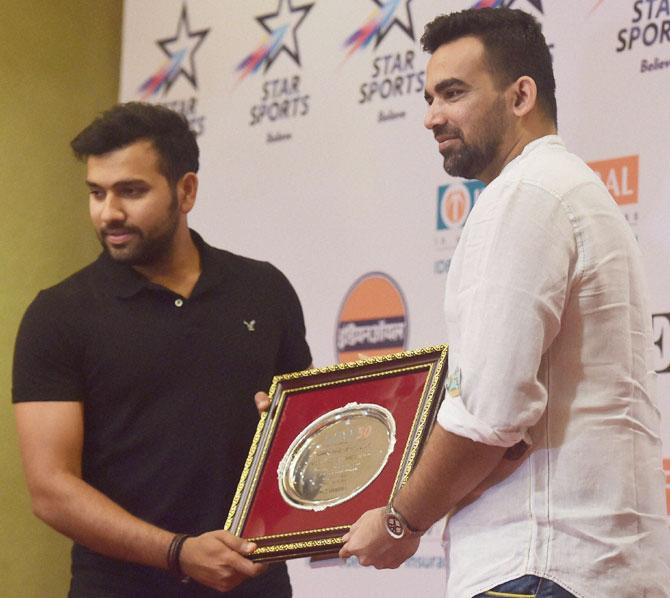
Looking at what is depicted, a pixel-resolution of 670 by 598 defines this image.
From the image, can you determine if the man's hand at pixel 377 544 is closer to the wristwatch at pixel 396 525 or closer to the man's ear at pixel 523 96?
the wristwatch at pixel 396 525

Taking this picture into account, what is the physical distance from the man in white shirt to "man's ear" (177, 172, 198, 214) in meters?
1.39

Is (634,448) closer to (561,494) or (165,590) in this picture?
(561,494)

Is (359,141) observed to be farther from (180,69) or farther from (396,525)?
(396,525)

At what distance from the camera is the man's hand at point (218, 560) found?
266 centimetres

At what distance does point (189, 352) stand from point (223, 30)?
2.18 m

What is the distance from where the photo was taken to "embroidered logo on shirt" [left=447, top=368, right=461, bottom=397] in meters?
1.99

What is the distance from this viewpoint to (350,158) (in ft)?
14.3

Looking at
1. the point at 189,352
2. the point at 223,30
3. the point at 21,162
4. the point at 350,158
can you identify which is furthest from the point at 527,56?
the point at 21,162

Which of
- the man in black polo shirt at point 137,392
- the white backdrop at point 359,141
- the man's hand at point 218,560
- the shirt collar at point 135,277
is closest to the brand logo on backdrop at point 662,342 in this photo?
the white backdrop at point 359,141

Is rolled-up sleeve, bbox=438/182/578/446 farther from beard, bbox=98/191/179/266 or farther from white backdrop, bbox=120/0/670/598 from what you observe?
white backdrop, bbox=120/0/670/598

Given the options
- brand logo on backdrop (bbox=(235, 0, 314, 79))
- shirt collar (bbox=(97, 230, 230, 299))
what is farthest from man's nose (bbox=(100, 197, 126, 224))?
brand logo on backdrop (bbox=(235, 0, 314, 79))

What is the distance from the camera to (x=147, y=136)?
3314mm

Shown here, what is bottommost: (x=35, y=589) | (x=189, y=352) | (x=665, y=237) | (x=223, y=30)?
(x=35, y=589)

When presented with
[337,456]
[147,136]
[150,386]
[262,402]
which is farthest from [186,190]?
[337,456]
